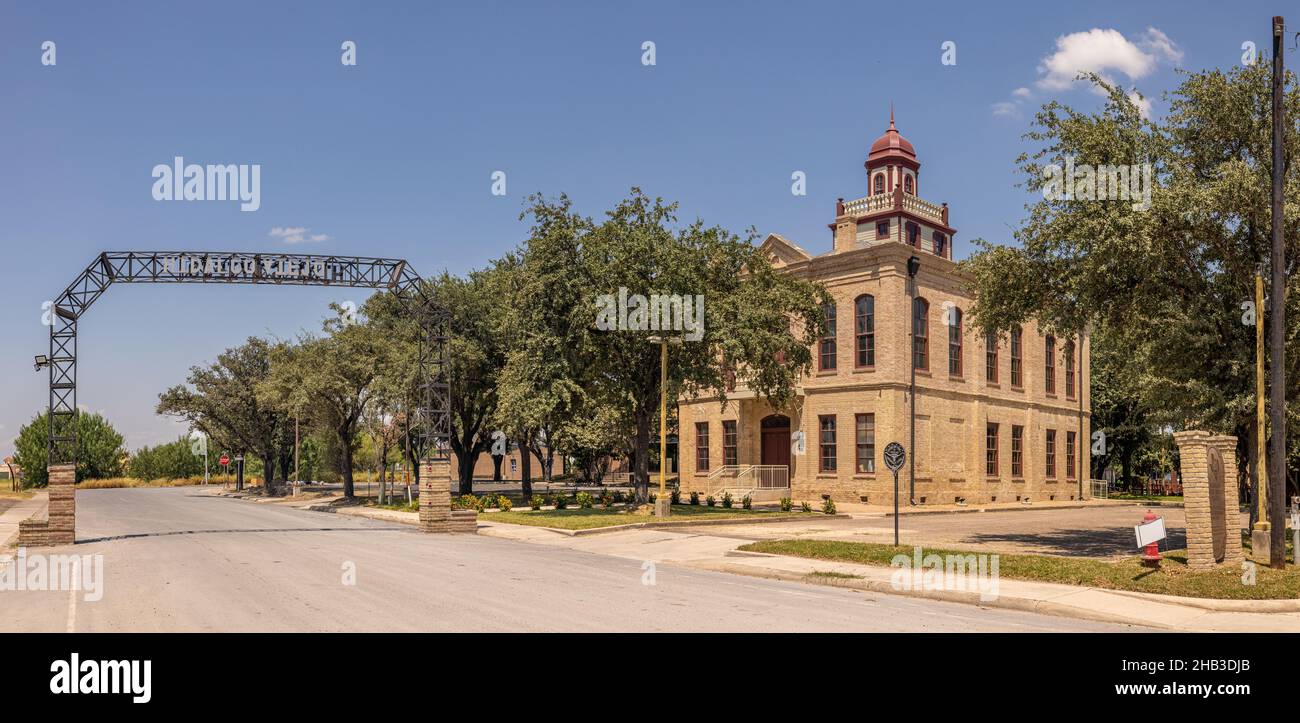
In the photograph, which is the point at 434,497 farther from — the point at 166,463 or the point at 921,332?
the point at 166,463

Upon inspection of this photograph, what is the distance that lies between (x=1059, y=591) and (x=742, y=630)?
6693mm

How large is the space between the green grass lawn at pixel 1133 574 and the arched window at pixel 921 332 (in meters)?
24.9

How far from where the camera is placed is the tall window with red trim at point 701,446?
166 feet

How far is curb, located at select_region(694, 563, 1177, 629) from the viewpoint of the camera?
12.8 meters

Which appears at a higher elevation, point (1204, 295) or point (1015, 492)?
point (1204, 295)

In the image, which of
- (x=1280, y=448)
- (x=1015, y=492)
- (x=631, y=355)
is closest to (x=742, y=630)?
(x=1280, y=448)

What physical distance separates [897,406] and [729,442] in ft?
32.5

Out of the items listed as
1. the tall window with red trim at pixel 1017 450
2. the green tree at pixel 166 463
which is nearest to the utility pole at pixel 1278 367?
the tall window with red trim at pixel 1017 450

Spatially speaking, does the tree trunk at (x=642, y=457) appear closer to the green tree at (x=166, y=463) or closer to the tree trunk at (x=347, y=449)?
the tree trunk at (x=347, y=449)

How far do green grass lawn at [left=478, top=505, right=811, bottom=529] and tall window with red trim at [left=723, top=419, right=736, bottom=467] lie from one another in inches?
475

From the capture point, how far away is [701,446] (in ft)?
167
